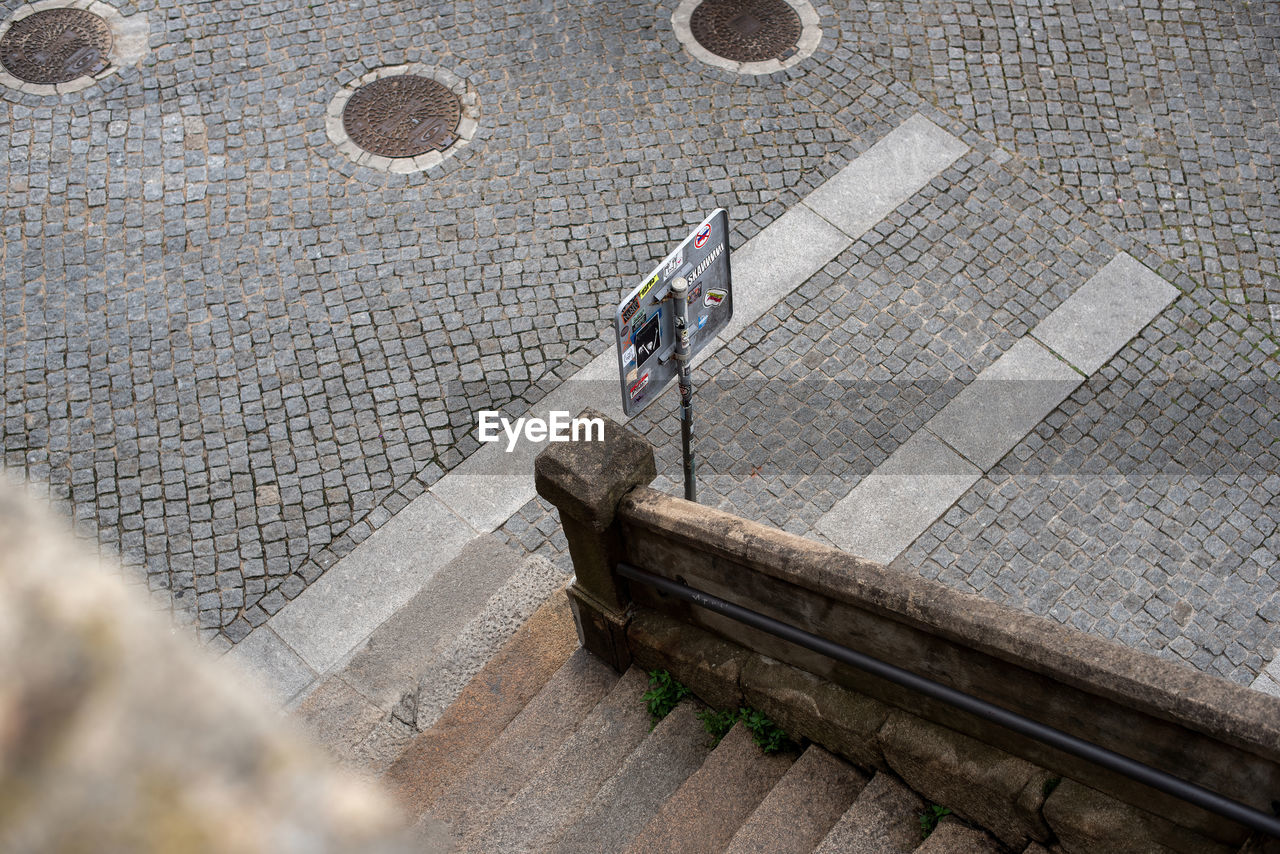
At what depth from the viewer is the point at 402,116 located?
33.7ft

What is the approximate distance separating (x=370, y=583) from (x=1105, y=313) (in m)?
5.86

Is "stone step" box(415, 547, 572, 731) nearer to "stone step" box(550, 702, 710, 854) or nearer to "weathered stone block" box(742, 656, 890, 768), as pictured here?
"stone step" box(550, 702, 710, 854)

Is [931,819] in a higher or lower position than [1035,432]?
higher

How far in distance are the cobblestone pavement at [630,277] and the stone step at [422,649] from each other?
42 cm

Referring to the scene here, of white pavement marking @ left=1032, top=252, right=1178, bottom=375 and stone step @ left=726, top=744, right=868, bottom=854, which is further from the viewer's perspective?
white pavement marking @ left=1032, top=252, right=1178, bottom=375

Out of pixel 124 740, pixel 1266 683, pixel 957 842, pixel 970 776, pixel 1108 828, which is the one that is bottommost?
pixel 1266 683

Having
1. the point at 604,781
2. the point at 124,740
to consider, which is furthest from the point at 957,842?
the point at 124,740

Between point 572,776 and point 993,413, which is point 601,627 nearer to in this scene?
point 572,776

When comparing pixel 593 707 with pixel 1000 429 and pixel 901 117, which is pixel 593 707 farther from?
pixel 901 117

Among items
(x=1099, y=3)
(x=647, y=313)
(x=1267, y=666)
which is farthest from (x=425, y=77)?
(x=1267, y=666)

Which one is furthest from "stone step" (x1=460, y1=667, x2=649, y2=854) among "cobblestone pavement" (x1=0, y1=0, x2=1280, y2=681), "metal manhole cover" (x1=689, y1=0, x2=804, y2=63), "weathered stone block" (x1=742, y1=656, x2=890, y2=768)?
"metal manhole cover" (x1=689, y1=0, x2=804, y2=63)

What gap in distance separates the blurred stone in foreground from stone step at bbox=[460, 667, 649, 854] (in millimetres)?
4889

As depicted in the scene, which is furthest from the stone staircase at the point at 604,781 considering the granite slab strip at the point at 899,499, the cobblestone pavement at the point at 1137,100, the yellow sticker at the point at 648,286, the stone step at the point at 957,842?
the cobblestone pavement at the point at 1137,100

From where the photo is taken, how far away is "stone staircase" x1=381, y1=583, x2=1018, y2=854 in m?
4.92
